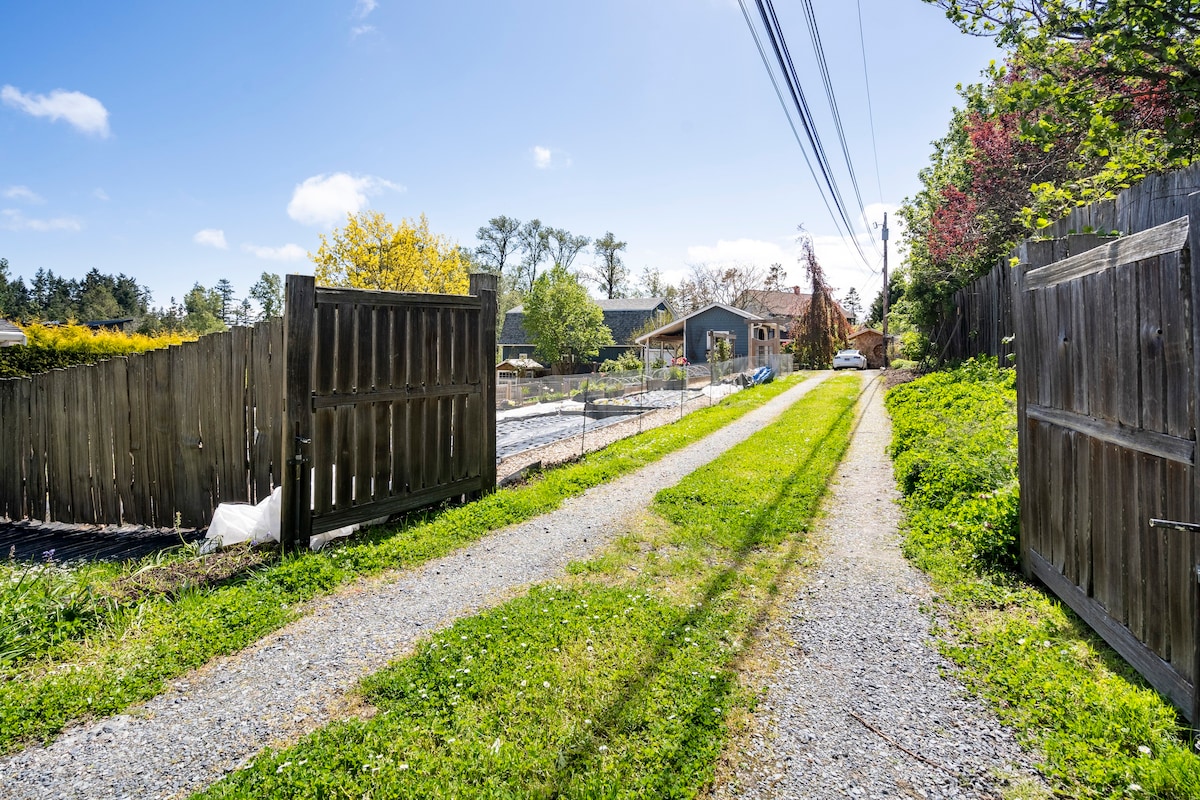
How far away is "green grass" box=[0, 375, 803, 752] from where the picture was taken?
2961mm

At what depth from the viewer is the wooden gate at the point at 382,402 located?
16.9 ft

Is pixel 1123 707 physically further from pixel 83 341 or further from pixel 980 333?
pixel 83 341

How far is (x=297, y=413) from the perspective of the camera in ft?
16.8

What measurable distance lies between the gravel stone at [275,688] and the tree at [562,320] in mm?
31290

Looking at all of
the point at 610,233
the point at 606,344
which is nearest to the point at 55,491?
the point at 606,344

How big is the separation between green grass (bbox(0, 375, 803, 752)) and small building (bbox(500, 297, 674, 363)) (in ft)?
126

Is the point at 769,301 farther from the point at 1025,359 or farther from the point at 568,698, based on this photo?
the point at 568,698

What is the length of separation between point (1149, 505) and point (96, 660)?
5.30 m

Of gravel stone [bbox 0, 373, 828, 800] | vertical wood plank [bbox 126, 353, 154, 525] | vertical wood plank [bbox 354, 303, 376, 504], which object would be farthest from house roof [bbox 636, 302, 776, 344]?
gravel stone [bbox 0, 373, 828, 800]

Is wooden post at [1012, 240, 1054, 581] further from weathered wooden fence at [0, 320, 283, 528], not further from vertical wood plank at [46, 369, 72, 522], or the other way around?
vertical wood plank at [46, 369, 72, 522]

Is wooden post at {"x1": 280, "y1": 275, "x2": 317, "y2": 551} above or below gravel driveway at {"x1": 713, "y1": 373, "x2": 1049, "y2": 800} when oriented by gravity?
above

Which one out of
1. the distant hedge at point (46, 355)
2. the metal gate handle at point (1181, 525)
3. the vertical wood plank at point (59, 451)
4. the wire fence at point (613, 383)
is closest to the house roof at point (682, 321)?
the wire fence at point (613, 383)

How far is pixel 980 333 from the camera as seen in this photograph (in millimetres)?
13961

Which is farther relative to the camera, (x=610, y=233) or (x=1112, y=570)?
(x=610, y=233)
